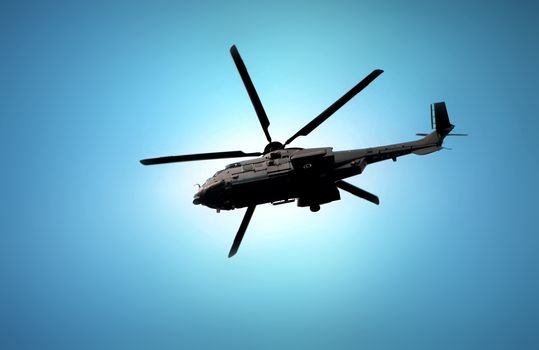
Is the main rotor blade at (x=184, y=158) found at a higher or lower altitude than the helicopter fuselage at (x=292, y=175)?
higher

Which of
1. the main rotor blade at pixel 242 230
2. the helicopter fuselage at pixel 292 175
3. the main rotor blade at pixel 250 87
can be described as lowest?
the main rotor blade at pixel 242 230

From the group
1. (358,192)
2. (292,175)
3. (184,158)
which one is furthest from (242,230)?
(358,192)

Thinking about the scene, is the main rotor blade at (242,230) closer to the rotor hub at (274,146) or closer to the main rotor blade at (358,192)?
the rotor hub at (274,146)

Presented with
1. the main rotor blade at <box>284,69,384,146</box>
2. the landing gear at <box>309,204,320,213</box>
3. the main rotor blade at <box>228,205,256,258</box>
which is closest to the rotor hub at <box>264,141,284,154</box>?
the main rotor blade at <box>284,69,384,146</box>

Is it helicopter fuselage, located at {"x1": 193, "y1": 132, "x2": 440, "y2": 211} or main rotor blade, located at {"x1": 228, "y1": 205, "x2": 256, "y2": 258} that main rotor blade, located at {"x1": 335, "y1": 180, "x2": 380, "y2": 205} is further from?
main rotor blade, located at {"x1": 228, "y1": 205, "x2": 256, "y2": 258}

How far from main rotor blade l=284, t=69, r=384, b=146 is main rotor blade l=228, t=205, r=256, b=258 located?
14.9 feet

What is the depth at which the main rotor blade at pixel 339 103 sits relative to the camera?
20.7 meters

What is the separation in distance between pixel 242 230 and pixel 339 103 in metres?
7.79

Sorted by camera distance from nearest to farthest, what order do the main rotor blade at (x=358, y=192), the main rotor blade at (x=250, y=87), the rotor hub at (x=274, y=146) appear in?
the main rotor blade at (x=250, y=87), the rotor hub at (x=274, y=146), the main rotor blade at (x=358, y=192)

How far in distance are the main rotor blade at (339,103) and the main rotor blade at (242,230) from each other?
454 cm

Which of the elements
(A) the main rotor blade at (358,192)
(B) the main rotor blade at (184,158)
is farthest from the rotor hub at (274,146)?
(A) the main rotor blade at (358,192)

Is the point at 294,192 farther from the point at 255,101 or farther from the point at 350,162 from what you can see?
the point at 255,101

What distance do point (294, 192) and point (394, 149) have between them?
517 centimetres

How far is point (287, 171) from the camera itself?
72.5 ft
